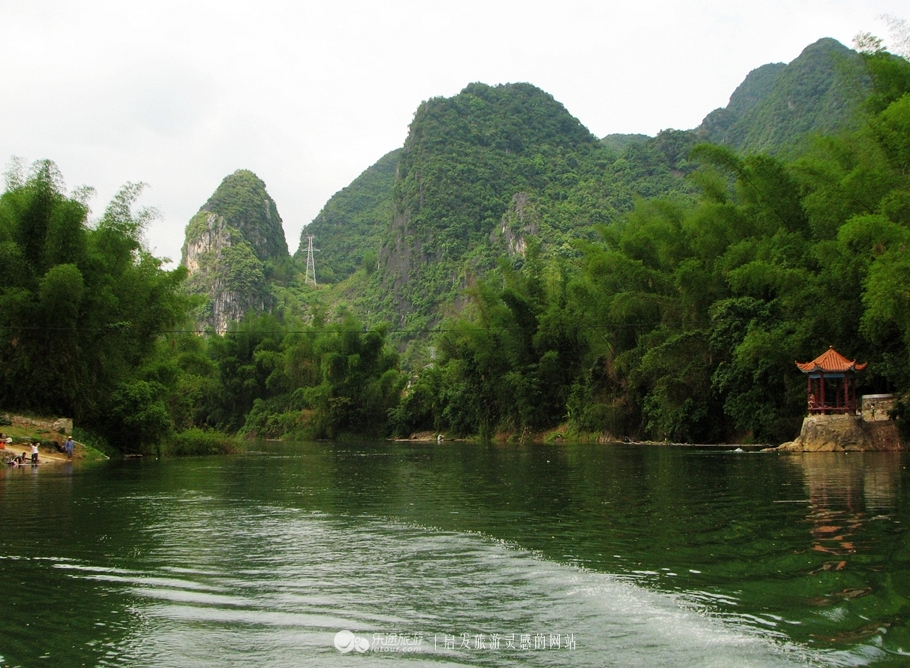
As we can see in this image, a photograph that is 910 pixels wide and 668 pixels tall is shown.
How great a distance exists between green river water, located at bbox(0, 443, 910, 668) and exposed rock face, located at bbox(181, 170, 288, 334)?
11710cm

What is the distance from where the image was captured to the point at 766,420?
88.0 ft

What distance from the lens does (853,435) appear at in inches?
870

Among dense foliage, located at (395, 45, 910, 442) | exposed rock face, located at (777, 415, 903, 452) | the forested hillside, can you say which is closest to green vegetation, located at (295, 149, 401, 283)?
the forested hillside

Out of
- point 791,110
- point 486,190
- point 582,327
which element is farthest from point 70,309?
point 791,110

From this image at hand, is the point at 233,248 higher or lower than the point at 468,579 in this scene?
higher

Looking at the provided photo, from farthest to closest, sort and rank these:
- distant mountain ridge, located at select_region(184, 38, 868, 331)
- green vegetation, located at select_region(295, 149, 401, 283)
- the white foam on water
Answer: green vegetation, located at select_region(295, 149, 401, 283) < distant mountain ridge, located at select_region(184, 38, 868, 331) < the white foam on water

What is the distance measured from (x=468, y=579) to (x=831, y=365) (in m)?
18.5

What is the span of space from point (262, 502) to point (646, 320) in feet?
82.3

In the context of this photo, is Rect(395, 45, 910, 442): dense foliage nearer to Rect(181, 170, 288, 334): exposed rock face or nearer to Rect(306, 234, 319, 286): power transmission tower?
Rect(181, 170, 288, 334): exposed rock face

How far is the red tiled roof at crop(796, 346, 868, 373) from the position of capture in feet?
72.0

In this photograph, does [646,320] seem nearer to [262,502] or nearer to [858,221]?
[858,221]

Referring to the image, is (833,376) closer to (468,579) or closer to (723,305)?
(723,305)

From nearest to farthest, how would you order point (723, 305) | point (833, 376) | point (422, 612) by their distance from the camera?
point (422, 612)
point (833, 376)
point (723, 305)

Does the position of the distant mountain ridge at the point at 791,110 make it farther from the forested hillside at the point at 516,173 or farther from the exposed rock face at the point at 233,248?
the exposed rock face at the point at 233,248
